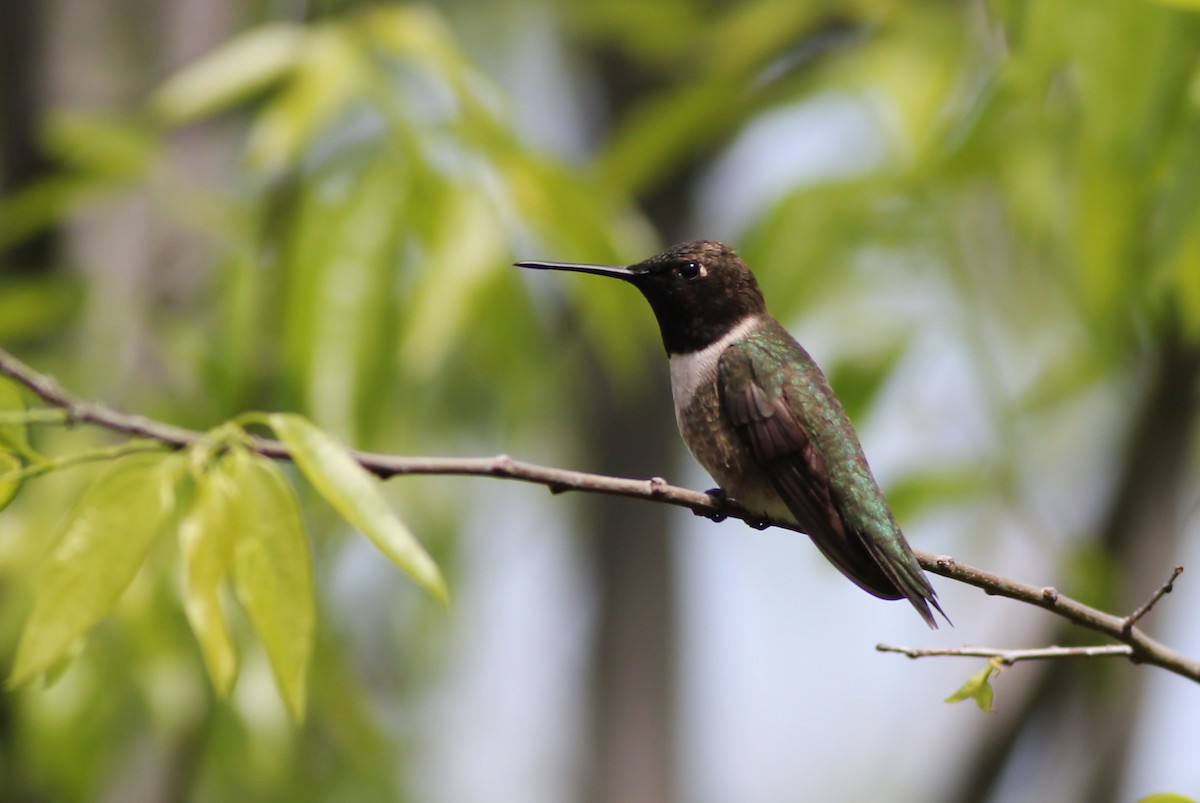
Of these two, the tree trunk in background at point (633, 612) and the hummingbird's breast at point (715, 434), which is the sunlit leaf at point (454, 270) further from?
the tree trunk in background at point (633, 612)

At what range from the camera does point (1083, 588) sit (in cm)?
507

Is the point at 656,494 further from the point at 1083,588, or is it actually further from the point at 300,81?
the point at 1083,588

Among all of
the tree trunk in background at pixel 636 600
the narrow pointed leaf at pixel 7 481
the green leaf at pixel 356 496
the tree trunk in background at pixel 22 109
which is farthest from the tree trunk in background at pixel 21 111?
the green leaf at pixel 356 496

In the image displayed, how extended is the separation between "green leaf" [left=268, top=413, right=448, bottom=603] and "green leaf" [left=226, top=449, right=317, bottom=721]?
0.38 feet

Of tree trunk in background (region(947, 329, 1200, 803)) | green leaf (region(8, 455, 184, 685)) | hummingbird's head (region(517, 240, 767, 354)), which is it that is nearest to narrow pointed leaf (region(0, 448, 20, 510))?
green leaf (region(8, 455, 184, 685))

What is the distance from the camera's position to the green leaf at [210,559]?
7.99 feet

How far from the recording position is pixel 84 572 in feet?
7.49

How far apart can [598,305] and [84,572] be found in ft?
8.47

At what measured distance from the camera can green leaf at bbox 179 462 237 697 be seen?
2.44 metres

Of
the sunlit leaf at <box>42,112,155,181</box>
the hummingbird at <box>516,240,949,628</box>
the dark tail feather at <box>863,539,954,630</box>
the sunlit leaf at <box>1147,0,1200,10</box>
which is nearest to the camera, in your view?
the sunlit leaf at <box>1147,0,1200,10</box>

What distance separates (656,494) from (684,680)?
437 centimetres

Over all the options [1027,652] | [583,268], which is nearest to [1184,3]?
[1027,652]

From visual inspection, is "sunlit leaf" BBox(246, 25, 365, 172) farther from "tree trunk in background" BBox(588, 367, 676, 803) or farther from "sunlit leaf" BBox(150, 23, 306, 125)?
"tree trunk in background" BBox(588, 367, 676, 803)

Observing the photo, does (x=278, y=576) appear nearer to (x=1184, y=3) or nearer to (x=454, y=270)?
(x=454, y=270)
